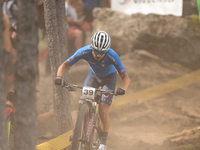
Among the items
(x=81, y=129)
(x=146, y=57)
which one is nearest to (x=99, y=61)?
(x=81, y=129)

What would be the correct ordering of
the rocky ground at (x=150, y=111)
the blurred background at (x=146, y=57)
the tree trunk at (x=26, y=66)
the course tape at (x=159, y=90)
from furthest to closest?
1. the course tape at (x=159, y=90)
2. the blurred background at (x=146, y=57)
3. the rocky ground at (x=150, y=111)
4. the tree trunk at (x=26, y=66)

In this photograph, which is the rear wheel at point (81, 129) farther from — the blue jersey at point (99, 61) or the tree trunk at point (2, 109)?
the tree trunk at point (2, 109)

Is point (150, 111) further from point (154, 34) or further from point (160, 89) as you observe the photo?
point (154, 34)

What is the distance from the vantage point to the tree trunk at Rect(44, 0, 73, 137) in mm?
4387

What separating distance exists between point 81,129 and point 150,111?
399cm

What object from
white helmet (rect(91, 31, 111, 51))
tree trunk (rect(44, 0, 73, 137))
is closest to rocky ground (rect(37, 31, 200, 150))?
tree trunk (rect(44, 0, 73, 137))

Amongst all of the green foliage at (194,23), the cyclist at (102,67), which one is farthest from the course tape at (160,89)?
the cyclist at (102,67)

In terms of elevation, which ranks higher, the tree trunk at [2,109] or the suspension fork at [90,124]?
the tree trunk at [2,109]

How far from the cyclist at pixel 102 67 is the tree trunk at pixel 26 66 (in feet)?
4.80

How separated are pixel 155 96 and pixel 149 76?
0.80 m

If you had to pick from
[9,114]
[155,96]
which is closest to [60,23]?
[9,114]

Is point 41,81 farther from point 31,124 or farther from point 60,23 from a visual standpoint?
point 31,124

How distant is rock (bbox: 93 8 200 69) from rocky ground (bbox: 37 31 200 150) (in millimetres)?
286

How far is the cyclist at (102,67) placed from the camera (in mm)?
3932
